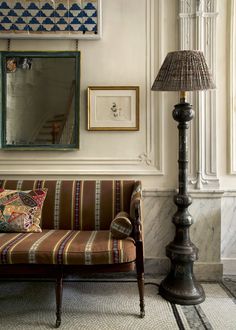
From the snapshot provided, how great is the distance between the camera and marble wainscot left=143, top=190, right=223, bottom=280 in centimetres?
235

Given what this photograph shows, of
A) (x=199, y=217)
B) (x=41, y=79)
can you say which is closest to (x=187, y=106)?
(x=199, y=217)

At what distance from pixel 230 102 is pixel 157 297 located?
157cm

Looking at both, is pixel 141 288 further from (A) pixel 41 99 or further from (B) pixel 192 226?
(A) pixel 41 99

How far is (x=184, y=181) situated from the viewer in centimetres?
208

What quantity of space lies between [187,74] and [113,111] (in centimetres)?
71

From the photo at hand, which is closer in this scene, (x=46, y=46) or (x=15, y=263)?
(x=15, y=263)

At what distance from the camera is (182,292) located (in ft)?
6.56

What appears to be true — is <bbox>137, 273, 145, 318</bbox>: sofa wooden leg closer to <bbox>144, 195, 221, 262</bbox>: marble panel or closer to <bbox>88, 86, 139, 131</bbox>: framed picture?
<bbox>144, 195, 221, 262</bbox>: marble panel

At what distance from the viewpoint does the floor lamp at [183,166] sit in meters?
1.94

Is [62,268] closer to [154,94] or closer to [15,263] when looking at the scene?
[15,263]

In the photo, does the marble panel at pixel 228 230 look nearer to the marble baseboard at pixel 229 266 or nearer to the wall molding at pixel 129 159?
the marble baseboard at pixel 229 266

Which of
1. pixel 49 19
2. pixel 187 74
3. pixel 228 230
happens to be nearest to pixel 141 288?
pixel 228 230

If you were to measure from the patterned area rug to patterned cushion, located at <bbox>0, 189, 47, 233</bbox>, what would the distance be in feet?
1.57

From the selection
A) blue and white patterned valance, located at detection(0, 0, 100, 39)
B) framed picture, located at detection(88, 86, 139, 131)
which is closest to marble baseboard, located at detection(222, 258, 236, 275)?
framed picture, located at detection(88, 86, 139, 131)
